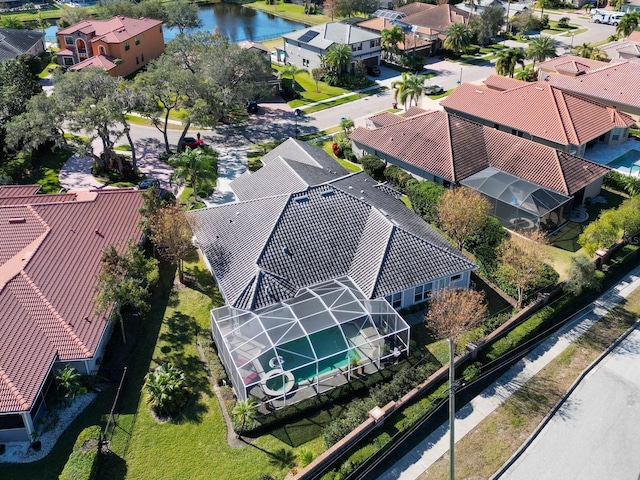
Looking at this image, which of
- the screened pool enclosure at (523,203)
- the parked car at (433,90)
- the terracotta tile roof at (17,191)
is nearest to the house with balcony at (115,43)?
the terracotta tile roof at (17,191)

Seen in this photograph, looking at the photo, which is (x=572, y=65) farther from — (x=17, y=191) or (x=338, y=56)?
(x=17, y=191)

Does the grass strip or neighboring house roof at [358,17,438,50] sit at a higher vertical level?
neighboring house roof at [358,17,438,50]

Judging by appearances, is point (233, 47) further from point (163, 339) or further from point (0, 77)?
point (163, 339)

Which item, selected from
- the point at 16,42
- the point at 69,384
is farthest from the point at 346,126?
the point at 16,42

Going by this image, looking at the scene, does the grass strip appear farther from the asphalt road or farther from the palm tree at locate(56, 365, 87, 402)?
the palm tree at locate(56, 365, 87, 402)

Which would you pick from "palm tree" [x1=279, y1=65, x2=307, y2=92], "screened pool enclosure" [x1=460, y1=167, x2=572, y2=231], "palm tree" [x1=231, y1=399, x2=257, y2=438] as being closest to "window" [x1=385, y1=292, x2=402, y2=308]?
"palm tree" [x1=231, y1=399, x2=257, y2=438]

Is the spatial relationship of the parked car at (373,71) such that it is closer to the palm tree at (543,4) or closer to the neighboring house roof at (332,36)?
the neighboring house roof at (332,36)

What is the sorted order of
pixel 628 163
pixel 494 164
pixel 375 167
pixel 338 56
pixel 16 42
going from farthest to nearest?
pixel 16 42
pixel 338 56
pixel 628 163
pixel 375 167
pixel 494 164
